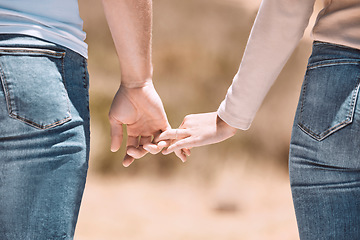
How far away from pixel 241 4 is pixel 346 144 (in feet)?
12.8

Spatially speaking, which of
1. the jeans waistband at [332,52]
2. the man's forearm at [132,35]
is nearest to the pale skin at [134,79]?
the man's forearm at [132,35]

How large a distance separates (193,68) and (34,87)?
364 centimetres

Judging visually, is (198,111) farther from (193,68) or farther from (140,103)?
(140,103)

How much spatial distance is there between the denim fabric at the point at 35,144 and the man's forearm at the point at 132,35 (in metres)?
0.27

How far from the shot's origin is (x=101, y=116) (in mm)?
4160

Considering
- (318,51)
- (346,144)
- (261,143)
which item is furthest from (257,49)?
(261,143)

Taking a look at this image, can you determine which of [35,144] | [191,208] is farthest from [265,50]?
[191,208]

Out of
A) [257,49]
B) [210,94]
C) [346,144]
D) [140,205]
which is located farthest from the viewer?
[210,94]

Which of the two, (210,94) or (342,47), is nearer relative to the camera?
(342,47)

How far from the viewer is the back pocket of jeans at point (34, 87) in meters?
0.68

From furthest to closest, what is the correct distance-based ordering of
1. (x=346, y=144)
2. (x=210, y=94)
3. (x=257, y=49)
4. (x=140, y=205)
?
(x=210, y=94) → (x=140, y=205) → (x=257, y=49) → (x=346, y=144)

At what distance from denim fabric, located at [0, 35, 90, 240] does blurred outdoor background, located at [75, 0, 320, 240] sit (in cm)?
341

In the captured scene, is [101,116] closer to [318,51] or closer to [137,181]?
[137,181]

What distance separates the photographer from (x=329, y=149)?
65 centimetres
